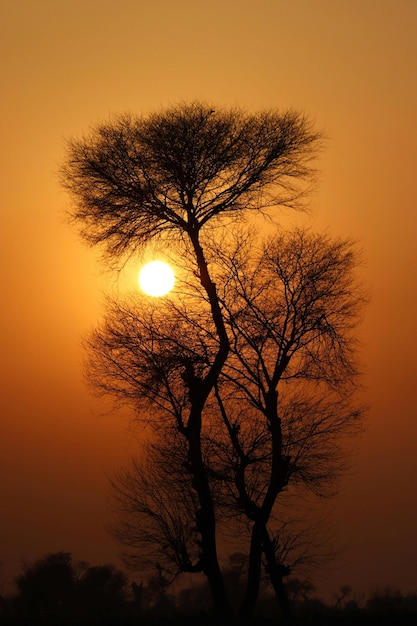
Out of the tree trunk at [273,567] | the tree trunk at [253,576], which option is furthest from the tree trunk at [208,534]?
the tree trunk at [273,567]

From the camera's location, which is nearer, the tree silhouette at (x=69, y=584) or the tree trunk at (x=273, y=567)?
the tree trunk at (x=273, y=567)

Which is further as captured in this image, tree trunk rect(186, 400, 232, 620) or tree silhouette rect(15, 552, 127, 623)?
tree silhouette rect(15, 552, 127, 623)

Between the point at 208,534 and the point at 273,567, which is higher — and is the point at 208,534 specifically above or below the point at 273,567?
above

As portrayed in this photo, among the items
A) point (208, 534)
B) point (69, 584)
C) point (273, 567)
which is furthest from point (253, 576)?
point (69, 584)

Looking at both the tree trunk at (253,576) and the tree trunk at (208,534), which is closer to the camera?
the tree trunk at (253,576)

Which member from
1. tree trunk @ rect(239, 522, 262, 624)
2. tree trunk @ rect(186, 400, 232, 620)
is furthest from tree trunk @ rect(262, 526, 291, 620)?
tree trunk @ rect(186, 400, 232, 620)

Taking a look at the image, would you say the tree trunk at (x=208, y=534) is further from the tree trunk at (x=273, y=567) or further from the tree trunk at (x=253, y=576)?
the tree trunk at (x=273, y=567)

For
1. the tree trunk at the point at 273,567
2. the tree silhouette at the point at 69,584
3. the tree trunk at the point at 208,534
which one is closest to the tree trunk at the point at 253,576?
the tree trunk at the point at 273,567

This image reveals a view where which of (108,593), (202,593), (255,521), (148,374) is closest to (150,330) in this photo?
(148,374)

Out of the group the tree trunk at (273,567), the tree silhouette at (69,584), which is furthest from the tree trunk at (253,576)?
the tree silhouette at (69,584)

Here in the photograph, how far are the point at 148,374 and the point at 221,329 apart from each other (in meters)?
2.35

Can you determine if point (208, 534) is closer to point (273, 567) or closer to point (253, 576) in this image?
point (253, 576)

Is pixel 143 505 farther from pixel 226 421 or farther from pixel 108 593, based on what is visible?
pixel 108 593

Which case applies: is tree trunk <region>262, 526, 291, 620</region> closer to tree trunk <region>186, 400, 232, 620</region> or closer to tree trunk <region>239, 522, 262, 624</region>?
tree trunk <region>239, 522, 262, 624</region>
